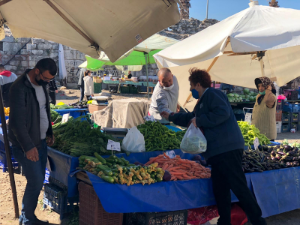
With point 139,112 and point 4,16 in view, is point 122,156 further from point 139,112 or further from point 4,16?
point 139,112

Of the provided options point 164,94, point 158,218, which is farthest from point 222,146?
point 164,94

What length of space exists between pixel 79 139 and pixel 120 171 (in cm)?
120

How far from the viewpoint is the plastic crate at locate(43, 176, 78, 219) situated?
3707 millimetres

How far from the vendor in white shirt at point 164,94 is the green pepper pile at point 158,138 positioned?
520 millimetres

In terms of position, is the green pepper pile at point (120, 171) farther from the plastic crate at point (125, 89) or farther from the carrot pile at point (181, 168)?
the plastic crate at point (125, 89)

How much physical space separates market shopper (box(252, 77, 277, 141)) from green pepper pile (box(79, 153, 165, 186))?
276 cm

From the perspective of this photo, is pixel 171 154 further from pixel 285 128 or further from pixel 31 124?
pixel 285 128

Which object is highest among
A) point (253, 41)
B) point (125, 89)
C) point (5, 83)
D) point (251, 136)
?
point (253, 41)

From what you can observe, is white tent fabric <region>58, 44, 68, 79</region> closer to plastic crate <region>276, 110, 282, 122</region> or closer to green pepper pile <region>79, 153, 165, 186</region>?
plastic crate <region>276, 110, 282, 122</region>

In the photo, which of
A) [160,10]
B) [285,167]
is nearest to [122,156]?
[160,10]

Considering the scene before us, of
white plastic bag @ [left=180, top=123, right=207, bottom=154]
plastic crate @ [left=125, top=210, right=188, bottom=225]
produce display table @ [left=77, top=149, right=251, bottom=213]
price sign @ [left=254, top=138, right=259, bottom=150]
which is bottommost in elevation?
plastic crate @ [left=125, top=210, right=188, bottom=225]

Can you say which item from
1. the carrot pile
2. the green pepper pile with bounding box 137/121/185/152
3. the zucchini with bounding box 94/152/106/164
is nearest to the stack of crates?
the green pepper pile with bounding box 137/121/185/152

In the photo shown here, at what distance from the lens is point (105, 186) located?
302cm

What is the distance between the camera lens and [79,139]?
13.6 ft
